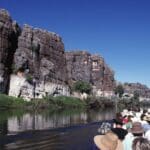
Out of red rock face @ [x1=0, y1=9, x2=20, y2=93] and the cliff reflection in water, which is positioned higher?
red rock face @ [x1=0, y1=9, x2=20, y2=93]

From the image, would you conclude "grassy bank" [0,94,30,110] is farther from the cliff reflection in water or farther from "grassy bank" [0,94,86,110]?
the cliff reflection in water

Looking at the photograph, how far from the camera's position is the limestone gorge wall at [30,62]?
117062mm

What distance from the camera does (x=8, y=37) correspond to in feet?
390

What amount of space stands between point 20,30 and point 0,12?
578 inches

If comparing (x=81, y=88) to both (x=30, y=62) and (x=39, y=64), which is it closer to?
(x=39, y=64)

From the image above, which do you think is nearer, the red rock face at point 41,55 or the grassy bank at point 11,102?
the grassy bank at point 11,102

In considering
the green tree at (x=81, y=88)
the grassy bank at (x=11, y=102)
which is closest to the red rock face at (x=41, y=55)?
the grassy bank at (x=11, y=102)

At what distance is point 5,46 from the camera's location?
386 feet

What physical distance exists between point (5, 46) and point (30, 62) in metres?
12.6

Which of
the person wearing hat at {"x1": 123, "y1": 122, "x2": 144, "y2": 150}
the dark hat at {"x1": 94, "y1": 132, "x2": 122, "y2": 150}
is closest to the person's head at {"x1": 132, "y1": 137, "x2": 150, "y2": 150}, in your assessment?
the dark hat at {"x1": 94, "y1": 132, "x2": 122, "y2": 150}

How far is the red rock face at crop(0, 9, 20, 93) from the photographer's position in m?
113

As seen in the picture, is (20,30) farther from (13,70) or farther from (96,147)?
(96,147)

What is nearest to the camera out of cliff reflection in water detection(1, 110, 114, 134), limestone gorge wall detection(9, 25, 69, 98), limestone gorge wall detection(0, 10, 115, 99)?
cliff reflection in water detection(1, 110, 114, 134)

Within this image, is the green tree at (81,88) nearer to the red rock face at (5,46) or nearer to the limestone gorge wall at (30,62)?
the limestone gorge wall at (30,62)
